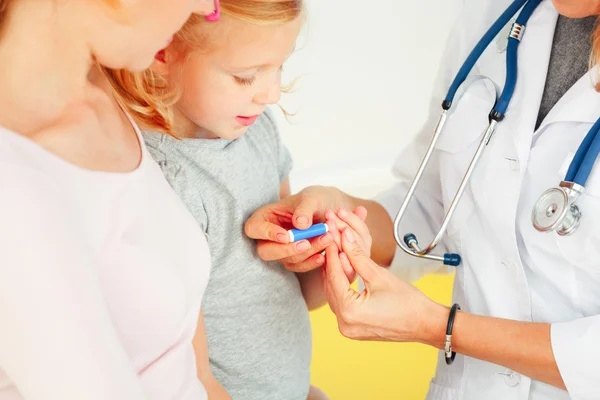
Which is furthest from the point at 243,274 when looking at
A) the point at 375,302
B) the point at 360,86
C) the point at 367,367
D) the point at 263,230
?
the point at 360,86

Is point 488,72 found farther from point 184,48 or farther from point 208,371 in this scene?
point 208,371

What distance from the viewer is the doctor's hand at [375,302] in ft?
3.55

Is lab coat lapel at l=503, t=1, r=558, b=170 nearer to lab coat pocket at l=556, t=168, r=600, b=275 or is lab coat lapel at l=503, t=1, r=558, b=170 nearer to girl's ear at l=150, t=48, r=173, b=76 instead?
lab coat pocket at l=556, t=168, r=600, b=275

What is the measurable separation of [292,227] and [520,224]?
36cm

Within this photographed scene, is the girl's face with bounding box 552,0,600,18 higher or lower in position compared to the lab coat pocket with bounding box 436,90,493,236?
higher

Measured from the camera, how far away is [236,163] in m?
1.06

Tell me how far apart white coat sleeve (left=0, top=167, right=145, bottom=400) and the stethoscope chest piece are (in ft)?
2.11

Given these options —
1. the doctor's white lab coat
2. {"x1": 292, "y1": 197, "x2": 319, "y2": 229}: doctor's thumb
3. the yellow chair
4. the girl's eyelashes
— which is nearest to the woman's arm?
{"x1": 292, "y1": 197, "x2": 319, "y2": 229}: doctor's thumb

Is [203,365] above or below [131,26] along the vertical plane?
below

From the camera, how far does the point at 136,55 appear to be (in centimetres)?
73

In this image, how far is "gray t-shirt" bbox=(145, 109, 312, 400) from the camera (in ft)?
3.30

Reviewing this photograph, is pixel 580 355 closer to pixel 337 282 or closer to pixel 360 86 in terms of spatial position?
pixel 337 282

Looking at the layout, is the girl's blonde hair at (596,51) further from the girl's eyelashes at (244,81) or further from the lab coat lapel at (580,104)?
the girl's eyelashes at (244,81)

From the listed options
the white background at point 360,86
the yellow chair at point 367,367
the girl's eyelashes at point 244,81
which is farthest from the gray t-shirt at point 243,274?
the white background at point 360,86
